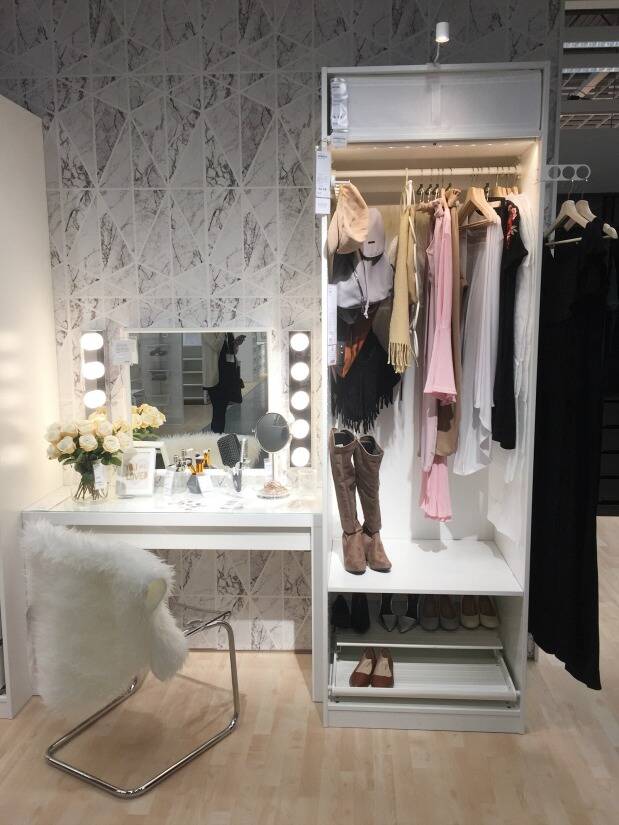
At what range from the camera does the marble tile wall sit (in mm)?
2619

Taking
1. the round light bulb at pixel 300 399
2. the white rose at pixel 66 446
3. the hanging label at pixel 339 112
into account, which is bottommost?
the white rose at pixel 66 446

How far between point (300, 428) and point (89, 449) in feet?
2.76

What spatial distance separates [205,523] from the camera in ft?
8.15

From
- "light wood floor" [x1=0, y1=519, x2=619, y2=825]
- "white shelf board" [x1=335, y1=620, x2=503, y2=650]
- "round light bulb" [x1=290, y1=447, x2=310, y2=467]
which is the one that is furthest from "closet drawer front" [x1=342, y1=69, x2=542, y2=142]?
"light wood floor" [x1=0, y1=519, x2=619, y2=825]

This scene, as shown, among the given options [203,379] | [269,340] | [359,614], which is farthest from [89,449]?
[359,614]

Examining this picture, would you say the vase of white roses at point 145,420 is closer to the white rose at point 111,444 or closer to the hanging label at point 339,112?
the white rose at point 111,444

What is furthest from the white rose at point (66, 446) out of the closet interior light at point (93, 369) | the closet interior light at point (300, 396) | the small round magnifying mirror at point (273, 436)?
the closet interior light at point (300, 396)

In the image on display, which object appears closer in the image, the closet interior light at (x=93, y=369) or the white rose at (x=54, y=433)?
the white rose at (x=54, y=433)

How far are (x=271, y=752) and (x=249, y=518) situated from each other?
805mm

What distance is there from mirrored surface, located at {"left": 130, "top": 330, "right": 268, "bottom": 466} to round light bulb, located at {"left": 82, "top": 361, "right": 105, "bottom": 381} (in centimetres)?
13

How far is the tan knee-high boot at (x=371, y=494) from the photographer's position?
2.48m

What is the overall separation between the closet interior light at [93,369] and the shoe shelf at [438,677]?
143cm

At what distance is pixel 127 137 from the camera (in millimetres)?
2740

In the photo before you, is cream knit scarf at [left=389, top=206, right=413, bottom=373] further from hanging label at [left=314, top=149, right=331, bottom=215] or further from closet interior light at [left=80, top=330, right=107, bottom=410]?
→ closet interior light at [left=80, top=330, right=107, bottom=410]
